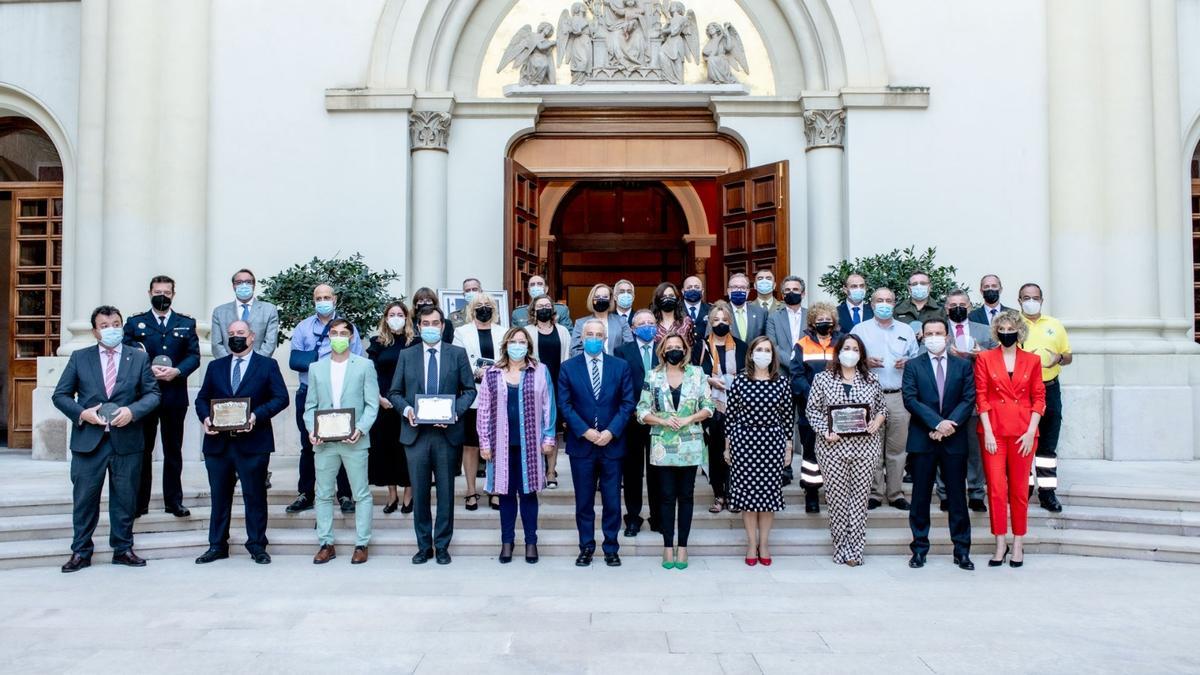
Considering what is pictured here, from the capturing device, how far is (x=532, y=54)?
39.8 ft

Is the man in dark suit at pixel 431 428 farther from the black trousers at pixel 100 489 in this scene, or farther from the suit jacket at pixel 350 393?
the black trousers at pixel 100 489

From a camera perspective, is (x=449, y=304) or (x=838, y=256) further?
(x=838, y=256)

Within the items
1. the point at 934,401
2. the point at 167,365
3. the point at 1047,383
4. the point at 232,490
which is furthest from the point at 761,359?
the point at 167,365

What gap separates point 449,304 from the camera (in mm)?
9758

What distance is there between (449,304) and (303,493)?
8.56ft

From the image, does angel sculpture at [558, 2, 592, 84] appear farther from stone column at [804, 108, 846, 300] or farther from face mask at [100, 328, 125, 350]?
face mask at [100, 328, 125, 350]

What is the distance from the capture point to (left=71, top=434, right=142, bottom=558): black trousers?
7.06 m

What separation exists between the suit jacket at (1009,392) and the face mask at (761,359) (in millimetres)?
1625

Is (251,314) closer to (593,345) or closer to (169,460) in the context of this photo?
(169,460)

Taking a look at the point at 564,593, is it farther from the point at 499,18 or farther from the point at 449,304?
the point at 499,18

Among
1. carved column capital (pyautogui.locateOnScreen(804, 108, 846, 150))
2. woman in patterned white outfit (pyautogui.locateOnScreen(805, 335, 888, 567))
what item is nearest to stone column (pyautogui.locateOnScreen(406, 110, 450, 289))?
carved column capital (pyautogui.locateOnScreen(804, 108, 846, 150))

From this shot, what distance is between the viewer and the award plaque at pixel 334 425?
702cm

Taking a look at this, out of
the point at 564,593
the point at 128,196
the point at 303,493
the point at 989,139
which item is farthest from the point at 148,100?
the point at 989,139

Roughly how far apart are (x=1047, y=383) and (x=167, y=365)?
24.6ft
